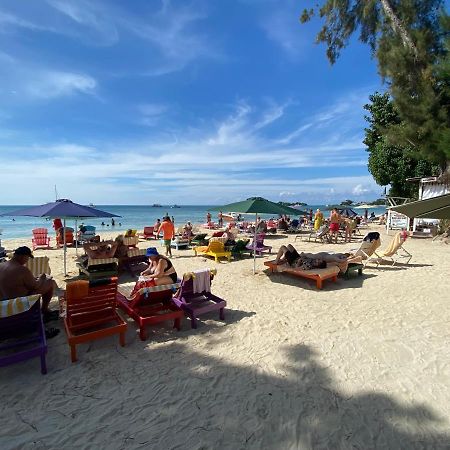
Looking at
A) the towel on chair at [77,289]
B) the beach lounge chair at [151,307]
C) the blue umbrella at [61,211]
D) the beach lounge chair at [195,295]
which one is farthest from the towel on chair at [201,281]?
the blue umbrella at [61,211]

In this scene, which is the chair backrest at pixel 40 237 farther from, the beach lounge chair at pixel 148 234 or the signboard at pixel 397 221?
the signboard at pixel 397 221

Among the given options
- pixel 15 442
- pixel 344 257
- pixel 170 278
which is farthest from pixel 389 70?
pixel 15 442

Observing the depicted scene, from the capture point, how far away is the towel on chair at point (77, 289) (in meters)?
4.08

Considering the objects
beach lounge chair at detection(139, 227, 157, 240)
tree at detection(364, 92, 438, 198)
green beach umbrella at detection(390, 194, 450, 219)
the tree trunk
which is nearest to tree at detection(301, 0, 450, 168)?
the tree trunk

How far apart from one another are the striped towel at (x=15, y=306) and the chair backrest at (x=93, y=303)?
0.69m

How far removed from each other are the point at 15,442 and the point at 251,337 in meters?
3.08

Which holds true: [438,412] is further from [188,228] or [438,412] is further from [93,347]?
[188,228]

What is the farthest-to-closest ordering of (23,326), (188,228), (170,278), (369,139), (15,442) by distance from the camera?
1. (369,139)
2. (188,228)
3. (170,278)
4. (23,326)
5. (15,442)

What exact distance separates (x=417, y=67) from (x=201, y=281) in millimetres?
16956

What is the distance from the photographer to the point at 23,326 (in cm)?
377

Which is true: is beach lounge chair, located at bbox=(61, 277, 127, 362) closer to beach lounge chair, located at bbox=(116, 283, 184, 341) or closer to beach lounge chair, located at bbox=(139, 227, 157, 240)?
beach lounge chair, located at bbox=(116, 283, 184, 341)

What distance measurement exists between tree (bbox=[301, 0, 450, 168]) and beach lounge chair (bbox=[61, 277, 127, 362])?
50.0ft

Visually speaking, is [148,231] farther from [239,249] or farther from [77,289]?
[77,289]

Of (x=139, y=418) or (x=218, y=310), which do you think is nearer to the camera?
(x=139, y=418)
